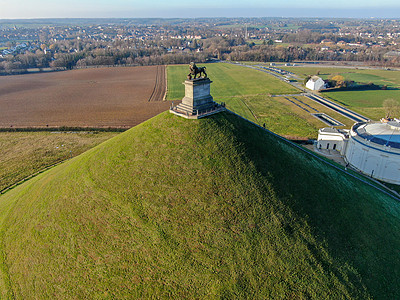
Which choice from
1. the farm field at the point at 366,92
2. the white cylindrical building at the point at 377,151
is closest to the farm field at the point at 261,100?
the farm field at the point at 366,92

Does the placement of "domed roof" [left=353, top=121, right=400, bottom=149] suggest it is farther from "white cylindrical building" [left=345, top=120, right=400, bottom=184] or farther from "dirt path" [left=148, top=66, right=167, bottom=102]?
"dirt path" [left=148, top=66, right=167, bottom=102]

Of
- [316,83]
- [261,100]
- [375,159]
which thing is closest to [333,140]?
[375,159]

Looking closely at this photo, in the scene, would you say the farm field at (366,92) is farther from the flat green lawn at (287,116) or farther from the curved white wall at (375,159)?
the curved white wall at (375,159)

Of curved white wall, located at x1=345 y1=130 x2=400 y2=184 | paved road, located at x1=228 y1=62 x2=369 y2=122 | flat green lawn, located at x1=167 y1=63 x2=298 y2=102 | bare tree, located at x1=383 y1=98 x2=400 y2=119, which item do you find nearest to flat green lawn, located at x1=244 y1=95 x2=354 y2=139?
paved road, located at x1=228 y1=62 x2=369 y2=122

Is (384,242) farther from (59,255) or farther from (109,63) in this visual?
(109,63)

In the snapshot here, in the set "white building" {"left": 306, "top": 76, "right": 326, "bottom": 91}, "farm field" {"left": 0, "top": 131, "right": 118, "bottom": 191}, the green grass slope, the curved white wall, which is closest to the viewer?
the green grass slope

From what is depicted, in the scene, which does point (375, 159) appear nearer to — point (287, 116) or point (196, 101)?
point (196, 101)
